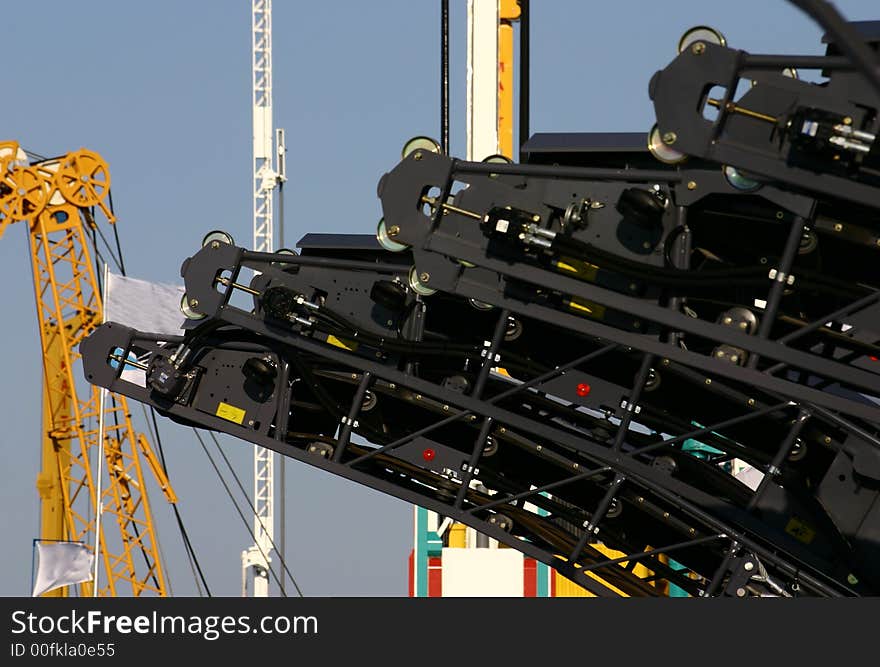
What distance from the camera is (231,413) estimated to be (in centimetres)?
1797

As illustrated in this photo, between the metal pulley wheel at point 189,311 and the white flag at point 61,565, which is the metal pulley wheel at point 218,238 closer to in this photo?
the metal pulley wheel at point 189,311

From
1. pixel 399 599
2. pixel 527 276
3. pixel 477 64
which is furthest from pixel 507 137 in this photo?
pixel 399 599

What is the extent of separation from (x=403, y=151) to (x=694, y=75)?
3.35 metres

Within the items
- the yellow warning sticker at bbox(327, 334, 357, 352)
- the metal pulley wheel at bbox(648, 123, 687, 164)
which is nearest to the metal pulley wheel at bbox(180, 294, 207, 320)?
the yellow warning sticker at bbox(327, 334, 357, 352)

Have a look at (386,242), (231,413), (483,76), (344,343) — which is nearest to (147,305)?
(483,76)

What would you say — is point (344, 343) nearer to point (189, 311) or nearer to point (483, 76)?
point (189, 311)

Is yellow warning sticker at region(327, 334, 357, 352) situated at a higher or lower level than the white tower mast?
lower

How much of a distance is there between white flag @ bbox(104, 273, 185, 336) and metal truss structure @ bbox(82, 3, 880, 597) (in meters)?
9.69

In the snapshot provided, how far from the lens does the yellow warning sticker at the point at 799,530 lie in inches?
650

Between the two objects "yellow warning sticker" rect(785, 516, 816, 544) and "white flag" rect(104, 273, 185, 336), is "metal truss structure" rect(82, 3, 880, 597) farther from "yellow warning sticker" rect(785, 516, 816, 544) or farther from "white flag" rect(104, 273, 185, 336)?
"white flag" rect(104, 273, 185, 336)

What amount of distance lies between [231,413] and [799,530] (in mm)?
5969

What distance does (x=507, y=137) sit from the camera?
32.9 meters

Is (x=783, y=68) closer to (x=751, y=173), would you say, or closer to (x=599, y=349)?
(x=751, y=173)

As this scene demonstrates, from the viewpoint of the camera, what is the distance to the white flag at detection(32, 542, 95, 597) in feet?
141
